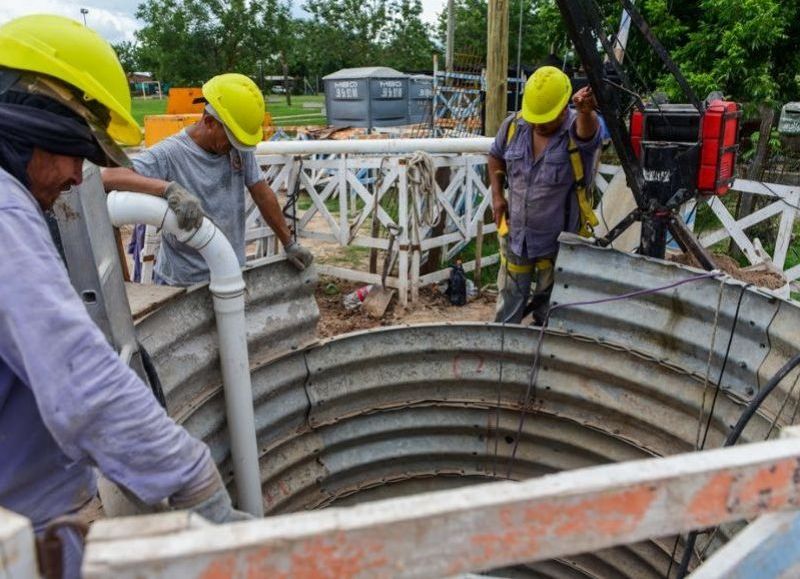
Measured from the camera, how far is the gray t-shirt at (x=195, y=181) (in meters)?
3.22

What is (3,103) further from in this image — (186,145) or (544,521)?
(186,145)

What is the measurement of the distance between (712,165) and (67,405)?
354 cm

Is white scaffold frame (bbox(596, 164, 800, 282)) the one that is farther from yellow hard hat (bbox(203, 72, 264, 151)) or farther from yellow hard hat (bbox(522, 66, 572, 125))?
yellow hard hat (bbox(203, 72, 264, 151))

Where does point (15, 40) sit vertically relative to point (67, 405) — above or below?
above

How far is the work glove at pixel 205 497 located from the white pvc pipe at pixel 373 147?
5.28 m

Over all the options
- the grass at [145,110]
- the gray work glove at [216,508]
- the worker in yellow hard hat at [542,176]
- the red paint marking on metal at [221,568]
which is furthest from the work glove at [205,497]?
the grass at [145,110]

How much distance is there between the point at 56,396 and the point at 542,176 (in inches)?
136

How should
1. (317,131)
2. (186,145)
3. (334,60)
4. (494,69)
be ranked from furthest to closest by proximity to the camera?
(334,60) < (317,131) < (494,69) < (186,145)

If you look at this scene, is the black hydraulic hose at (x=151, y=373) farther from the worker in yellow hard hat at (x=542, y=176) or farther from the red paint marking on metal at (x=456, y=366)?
the worker in yellow hard hat at (x=542, y=176)

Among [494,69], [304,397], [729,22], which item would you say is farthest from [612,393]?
[729,22]

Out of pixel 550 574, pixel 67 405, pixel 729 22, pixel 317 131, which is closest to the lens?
pixel 67 405

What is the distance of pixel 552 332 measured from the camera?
3.48 meters

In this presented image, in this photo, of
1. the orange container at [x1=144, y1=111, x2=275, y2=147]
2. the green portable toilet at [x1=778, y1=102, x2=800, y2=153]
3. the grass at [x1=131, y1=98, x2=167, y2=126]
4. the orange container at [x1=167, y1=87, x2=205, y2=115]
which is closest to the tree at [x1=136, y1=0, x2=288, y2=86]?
the grass at [x1=131, y1=98, x2=167, y2=126]

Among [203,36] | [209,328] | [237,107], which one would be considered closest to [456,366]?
[209,328]
